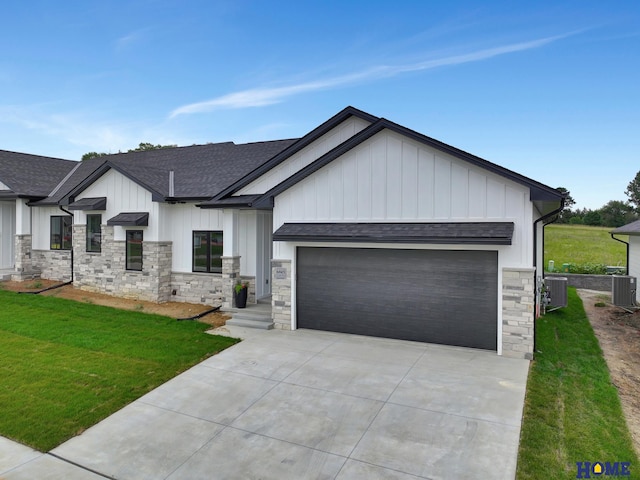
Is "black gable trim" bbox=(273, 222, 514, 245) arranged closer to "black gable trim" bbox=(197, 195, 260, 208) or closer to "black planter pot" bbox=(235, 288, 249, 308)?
"black gable trim" bbox=(197, 195, 260, 208)

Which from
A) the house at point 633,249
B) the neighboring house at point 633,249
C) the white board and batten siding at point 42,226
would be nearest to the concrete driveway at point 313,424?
the house at point 633,249

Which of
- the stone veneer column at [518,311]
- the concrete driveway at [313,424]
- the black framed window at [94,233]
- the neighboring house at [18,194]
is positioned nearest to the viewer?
the concrete driveway at [313,424]

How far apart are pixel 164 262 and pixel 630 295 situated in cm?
1665

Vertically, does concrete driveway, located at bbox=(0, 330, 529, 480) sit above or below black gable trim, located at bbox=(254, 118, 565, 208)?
below

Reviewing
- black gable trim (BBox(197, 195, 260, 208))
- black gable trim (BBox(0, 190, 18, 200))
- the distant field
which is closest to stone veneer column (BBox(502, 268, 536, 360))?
black gable trim (BBox(197, 195, 260, 208))

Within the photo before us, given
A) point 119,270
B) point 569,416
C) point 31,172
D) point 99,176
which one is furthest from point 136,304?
point 569,416

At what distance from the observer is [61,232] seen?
1739 cm

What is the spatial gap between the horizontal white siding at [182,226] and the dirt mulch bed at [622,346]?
11.7 metres

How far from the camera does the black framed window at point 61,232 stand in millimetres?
A: 17234

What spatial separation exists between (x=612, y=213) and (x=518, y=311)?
5976 centimetres

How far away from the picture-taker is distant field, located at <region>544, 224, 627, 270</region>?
23359 millimetres

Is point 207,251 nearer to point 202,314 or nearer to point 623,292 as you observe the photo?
point 202,314

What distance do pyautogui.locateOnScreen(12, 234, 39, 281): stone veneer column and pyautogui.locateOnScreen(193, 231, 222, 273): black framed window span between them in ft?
32.2

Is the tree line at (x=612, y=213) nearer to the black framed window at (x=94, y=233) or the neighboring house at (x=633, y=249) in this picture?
the neighboring house at (x=633, y=249)
